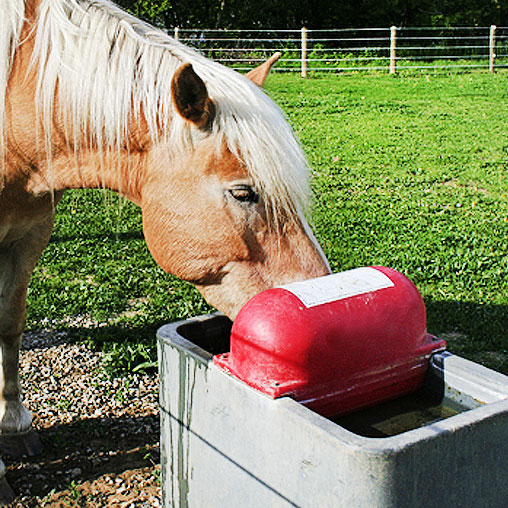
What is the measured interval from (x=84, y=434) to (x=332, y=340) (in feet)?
6.23

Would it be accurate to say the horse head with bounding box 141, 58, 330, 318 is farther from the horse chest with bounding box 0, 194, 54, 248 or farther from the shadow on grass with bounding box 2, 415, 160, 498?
the shadow on grass with bounding box 2, 415, 160, 498

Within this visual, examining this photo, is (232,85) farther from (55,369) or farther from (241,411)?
(55,369)

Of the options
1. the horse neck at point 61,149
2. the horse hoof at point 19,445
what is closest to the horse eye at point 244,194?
the horse neck at point 61,149

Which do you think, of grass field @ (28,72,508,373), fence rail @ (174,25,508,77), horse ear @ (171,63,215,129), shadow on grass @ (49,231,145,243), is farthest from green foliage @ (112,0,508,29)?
horse ear @ (171,63,215,129)

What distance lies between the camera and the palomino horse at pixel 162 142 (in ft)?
6.84

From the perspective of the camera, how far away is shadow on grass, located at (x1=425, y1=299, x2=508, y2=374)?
389 cm

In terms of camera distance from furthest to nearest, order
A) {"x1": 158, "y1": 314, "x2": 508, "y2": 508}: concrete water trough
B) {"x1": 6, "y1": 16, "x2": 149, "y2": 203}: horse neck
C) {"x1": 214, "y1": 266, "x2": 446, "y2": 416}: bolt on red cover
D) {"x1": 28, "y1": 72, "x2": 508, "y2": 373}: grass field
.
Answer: {"x1": 28, "y1": 72, "x2": 508, "y2": 373}: grass field → {"x1": 6, "y1": 16, "x2": 149, "y2": 203}: horse neck → {"x1": 214, "y1": 266, "x2": 446, "y2": 416}: bolt on red cover → {"x1": 158, "y1": 314, "x2": 508, "y2": 508}: concrete water trough

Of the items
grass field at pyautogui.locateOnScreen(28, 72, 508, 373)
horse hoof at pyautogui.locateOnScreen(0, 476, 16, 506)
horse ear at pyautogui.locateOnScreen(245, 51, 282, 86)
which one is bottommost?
horse hoof at pyautogui.locateOnScreen(0, 476, 16, 506)

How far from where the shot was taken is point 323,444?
148cm

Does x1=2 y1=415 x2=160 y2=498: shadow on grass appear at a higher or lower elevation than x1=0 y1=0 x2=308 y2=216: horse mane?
lower

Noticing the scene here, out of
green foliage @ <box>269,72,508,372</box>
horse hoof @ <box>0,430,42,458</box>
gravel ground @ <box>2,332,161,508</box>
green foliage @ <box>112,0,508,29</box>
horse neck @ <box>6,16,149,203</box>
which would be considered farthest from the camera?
green foliage @ <box>112,0,508,29</box>

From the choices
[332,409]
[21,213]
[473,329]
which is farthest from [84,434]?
[473,329]

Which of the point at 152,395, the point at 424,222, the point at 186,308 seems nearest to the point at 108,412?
the point at 152,395

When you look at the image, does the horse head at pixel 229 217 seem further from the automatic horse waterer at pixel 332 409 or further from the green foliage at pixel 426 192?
the green foliage at pixel 426 192
